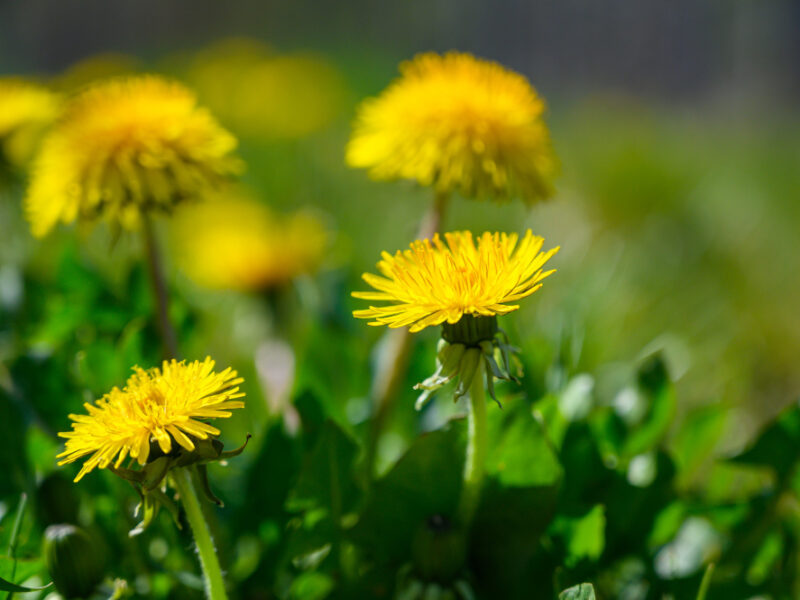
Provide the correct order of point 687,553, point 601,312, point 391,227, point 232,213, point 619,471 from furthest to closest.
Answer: point 391,227 → point 232,213 → point 601,312 → point 687,553 → point 619,471

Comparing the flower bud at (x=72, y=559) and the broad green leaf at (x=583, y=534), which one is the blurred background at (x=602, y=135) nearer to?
the broad green leaf at (x=583, y=534)

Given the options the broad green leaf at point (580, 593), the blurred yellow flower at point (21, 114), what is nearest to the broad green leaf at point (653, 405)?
the broad green leaf at point (580, 593)

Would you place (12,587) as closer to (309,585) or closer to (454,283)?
(309,585)

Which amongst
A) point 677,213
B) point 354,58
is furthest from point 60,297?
point 354,58

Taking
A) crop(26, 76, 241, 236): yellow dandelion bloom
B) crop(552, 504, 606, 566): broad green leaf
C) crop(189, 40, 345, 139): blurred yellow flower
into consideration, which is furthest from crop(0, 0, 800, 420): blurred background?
crop(552, 504, 606, 566): broad green leaf

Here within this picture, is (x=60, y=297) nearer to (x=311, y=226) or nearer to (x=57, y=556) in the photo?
(x=57, y=556)
